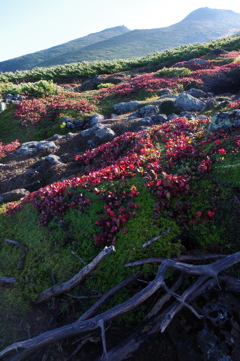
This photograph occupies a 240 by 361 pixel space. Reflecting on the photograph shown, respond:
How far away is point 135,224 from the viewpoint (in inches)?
217

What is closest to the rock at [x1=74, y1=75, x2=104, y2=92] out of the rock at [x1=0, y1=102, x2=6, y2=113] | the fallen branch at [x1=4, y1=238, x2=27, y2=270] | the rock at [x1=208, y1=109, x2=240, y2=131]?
the rock at [x1=0, y1=102, x2=6, y2=113]

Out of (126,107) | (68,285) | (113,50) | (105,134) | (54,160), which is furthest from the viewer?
(113,50)

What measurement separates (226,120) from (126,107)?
10892 mm

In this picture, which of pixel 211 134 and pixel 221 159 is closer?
pixel 221 159

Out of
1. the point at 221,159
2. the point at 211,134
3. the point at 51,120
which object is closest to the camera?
the point at 221,159

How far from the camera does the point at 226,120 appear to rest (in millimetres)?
7902

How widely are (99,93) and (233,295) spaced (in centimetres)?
2106

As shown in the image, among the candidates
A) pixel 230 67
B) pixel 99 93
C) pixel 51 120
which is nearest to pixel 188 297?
pixel 51 120

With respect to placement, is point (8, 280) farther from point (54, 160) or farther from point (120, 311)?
point (54, 160)

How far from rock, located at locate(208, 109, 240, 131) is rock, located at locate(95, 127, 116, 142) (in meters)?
5.58

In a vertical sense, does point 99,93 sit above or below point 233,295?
above

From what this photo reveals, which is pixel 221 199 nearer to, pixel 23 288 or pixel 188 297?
pixel 188 297

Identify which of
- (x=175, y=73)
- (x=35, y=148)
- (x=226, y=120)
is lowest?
(x=35, y=148)

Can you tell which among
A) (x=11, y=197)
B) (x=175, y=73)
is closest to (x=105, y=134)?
(x=11, y=197)
